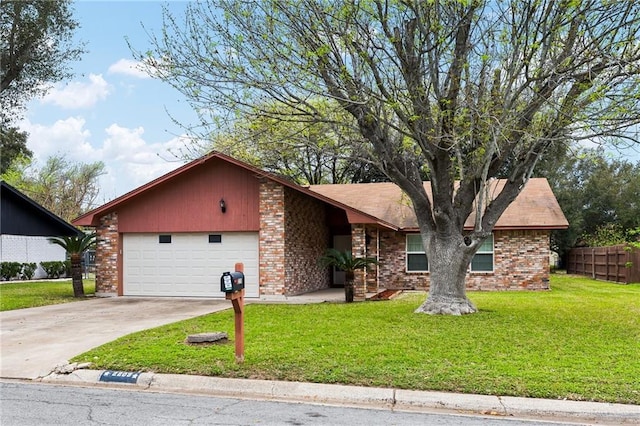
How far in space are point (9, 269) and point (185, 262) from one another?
42.5 feet

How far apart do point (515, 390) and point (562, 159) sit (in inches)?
1264

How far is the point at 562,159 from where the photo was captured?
35469 millimetres

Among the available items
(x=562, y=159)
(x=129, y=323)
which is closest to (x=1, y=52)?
(x=129, y=323)

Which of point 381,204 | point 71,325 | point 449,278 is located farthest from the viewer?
point 381,204

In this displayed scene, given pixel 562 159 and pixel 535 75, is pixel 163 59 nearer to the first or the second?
pixel 535 75

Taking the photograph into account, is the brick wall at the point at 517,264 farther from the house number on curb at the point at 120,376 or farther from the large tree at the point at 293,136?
the house number on curb at the point at 120,376

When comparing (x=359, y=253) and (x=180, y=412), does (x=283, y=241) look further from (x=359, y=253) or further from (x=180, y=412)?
(x=180, y=412)

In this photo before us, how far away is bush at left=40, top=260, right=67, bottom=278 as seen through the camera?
28.5 m

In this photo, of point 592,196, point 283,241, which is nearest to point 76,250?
point 283,241

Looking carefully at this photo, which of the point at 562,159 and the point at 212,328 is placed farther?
the point at 562,159

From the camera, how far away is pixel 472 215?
20.1 metres

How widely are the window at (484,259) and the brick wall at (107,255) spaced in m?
12.0

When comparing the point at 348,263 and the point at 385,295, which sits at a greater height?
the point at 348,263

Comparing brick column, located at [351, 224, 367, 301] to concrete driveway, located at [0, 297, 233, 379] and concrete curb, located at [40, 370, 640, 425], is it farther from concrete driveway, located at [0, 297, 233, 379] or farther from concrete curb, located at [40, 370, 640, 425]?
concrete curb, located at [40, 370, 640, 425]
